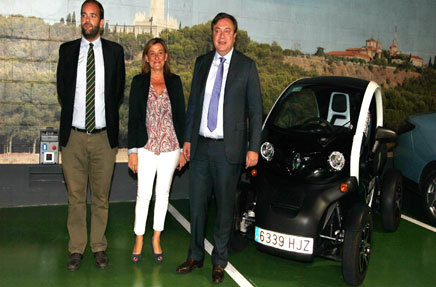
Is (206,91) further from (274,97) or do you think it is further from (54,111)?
(274,97)

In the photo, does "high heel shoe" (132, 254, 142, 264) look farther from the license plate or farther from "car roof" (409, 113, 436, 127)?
"car roof" (409, 113, 436, 127)

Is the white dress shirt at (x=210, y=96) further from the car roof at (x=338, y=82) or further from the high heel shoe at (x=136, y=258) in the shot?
the car roof at (x=338, y=82)

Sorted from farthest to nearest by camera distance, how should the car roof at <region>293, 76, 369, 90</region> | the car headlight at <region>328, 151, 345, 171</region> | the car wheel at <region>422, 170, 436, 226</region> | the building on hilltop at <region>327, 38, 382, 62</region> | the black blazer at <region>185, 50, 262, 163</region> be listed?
the building on hilltop at <region>327, 38, 382, 62</region>, the car wheel at <region>422, 170, 436, 226</region>, the car roof at <region>293, 76, 369, 90</region>, the car headlight at <region>328, 151, 345, 171</region>, the black blazer at <region>185, 50, 262, 163</region>

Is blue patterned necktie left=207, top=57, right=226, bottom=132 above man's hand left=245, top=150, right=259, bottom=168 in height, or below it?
above

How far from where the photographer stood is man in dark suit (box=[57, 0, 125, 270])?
13.9 ft

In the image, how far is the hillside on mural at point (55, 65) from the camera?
6363mm

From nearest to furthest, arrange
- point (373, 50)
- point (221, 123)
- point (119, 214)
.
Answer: point (221, 123) < point (119, 214) < point (373, 50)

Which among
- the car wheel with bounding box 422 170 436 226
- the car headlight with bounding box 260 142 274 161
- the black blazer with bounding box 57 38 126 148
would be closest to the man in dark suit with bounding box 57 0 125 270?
the black blazer with bounding box 57 38 126 148

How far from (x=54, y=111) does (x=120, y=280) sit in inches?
123

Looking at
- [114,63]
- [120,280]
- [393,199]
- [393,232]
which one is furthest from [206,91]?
[393,232]

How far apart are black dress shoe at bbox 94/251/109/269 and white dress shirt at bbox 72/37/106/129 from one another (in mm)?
1144

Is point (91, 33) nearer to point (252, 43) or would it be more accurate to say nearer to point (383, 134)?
point (383, 134)

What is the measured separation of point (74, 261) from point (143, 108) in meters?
1.45

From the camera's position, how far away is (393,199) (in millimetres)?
5547
